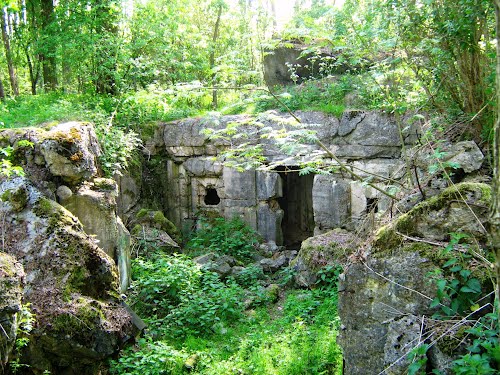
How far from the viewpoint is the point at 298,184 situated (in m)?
14.2

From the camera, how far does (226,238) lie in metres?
10.9

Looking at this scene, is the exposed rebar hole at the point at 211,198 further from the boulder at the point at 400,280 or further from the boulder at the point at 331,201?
the boulder at the point at 400,280

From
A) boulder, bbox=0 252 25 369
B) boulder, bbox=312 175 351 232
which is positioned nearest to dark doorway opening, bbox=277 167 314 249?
boulder, bbox=312 175 351 232

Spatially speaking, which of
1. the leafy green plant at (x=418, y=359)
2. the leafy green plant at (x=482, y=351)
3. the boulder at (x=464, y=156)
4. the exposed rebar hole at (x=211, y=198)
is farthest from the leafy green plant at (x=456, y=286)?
the exposed rebar hole at (x=211, y=198)

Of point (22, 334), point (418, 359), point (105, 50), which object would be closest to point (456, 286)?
point (418, 359)

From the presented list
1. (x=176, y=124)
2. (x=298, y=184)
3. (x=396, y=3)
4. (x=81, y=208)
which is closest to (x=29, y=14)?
(x=176, y=124)

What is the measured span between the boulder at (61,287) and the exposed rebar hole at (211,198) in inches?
265

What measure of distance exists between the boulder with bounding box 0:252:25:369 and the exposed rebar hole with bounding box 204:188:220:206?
8510 mm

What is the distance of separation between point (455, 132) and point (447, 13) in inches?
53.5

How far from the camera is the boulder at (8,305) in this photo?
4.02 meters

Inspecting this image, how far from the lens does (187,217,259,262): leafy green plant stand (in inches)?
422

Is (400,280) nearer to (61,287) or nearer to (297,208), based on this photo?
(61,287)

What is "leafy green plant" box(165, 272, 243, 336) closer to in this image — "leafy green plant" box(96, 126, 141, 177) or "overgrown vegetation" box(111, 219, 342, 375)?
"overgrown vegetation" box(111, 219, 342, 375)

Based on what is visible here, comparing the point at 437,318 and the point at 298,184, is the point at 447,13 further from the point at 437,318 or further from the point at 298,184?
the point at 298,184
